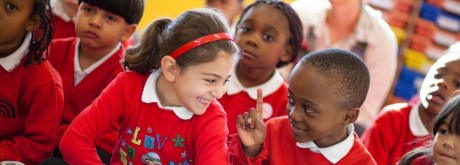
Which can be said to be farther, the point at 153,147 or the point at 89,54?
the point at 89,54

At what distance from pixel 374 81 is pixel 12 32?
4.91ft

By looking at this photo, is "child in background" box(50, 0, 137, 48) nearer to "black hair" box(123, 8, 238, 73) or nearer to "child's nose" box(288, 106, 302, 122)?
"black hair" box(123, 8, 238, 73)

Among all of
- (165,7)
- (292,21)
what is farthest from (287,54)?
(165,7)

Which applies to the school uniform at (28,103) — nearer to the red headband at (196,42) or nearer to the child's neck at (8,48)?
the child's neck at (8,48)

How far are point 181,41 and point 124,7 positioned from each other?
39 centimetres

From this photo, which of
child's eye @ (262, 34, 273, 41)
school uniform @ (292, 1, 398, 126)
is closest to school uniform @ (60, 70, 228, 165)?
child's eye @ (262, 34, 273, 41)

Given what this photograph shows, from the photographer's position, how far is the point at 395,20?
3533 millimetres

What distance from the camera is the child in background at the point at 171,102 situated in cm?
160

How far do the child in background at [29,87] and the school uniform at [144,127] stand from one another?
0.14 meters

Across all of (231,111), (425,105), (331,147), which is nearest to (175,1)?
(231,111)

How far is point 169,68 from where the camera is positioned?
1.63 meters

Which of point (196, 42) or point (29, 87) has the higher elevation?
point (196, 42)

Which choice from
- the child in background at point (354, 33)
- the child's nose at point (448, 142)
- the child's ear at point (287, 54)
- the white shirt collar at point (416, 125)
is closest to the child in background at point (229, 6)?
the child in background at point (354, 33)

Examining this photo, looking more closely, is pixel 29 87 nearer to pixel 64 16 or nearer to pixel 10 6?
pixel 10 6
